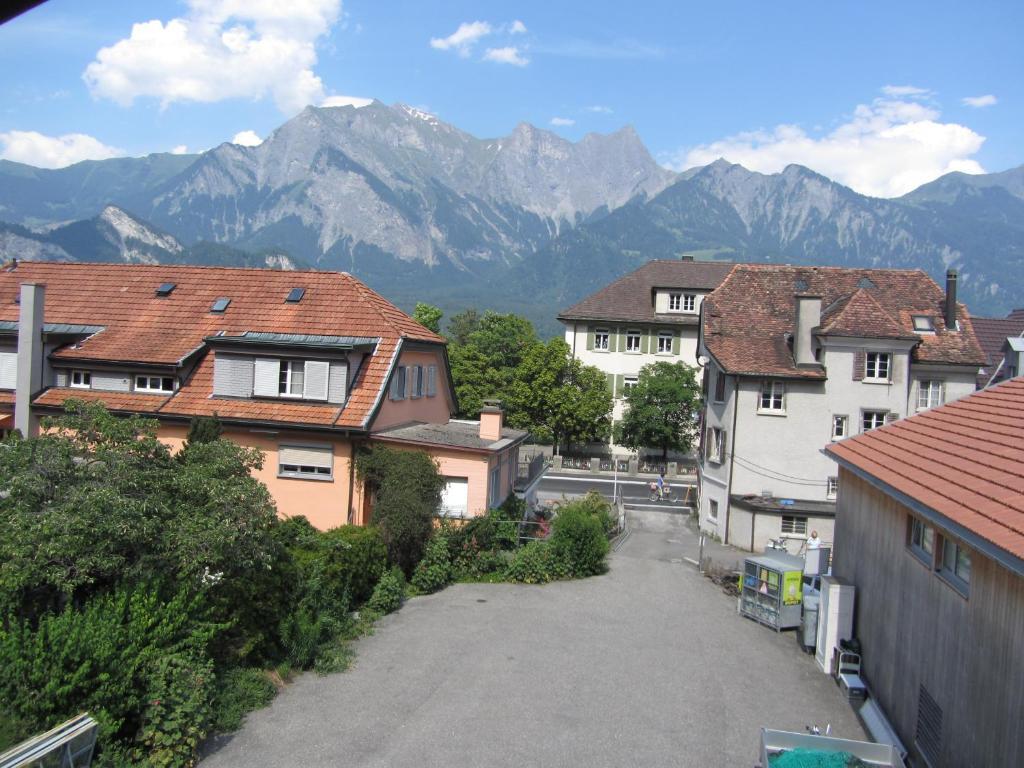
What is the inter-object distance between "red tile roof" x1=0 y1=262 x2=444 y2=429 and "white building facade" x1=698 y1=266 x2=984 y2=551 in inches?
499

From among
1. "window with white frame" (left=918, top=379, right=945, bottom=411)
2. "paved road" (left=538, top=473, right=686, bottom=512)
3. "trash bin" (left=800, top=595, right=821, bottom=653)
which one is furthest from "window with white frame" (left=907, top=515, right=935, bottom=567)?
"paved road" (left=538, top=473, right=686, bottom=512)

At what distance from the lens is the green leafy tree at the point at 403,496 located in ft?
70.9

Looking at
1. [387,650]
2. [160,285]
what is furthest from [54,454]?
[160,285]

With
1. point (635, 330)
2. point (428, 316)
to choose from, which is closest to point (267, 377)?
point (635, 330)

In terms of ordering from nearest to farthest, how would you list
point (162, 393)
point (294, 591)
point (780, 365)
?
1. point (294, 591)
2. point (162, 393)
3. point (780, 365)

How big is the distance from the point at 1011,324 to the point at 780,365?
58.9 ft

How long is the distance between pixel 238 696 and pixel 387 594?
6452 millimetres

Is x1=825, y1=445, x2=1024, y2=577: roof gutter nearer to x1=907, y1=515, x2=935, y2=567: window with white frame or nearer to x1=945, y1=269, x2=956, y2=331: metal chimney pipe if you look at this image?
x1=907, y1=515, x2=935, y2=567: window with white frame

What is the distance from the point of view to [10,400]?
26391mm

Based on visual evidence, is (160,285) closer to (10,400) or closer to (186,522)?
(10,400)

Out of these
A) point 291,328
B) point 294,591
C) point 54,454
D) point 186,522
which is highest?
point 291,328

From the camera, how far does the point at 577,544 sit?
2412 centimetres

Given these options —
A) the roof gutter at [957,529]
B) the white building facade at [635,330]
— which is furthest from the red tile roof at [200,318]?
the white building facade at [635,330]

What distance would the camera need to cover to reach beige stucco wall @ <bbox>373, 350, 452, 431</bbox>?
81.1 ft
